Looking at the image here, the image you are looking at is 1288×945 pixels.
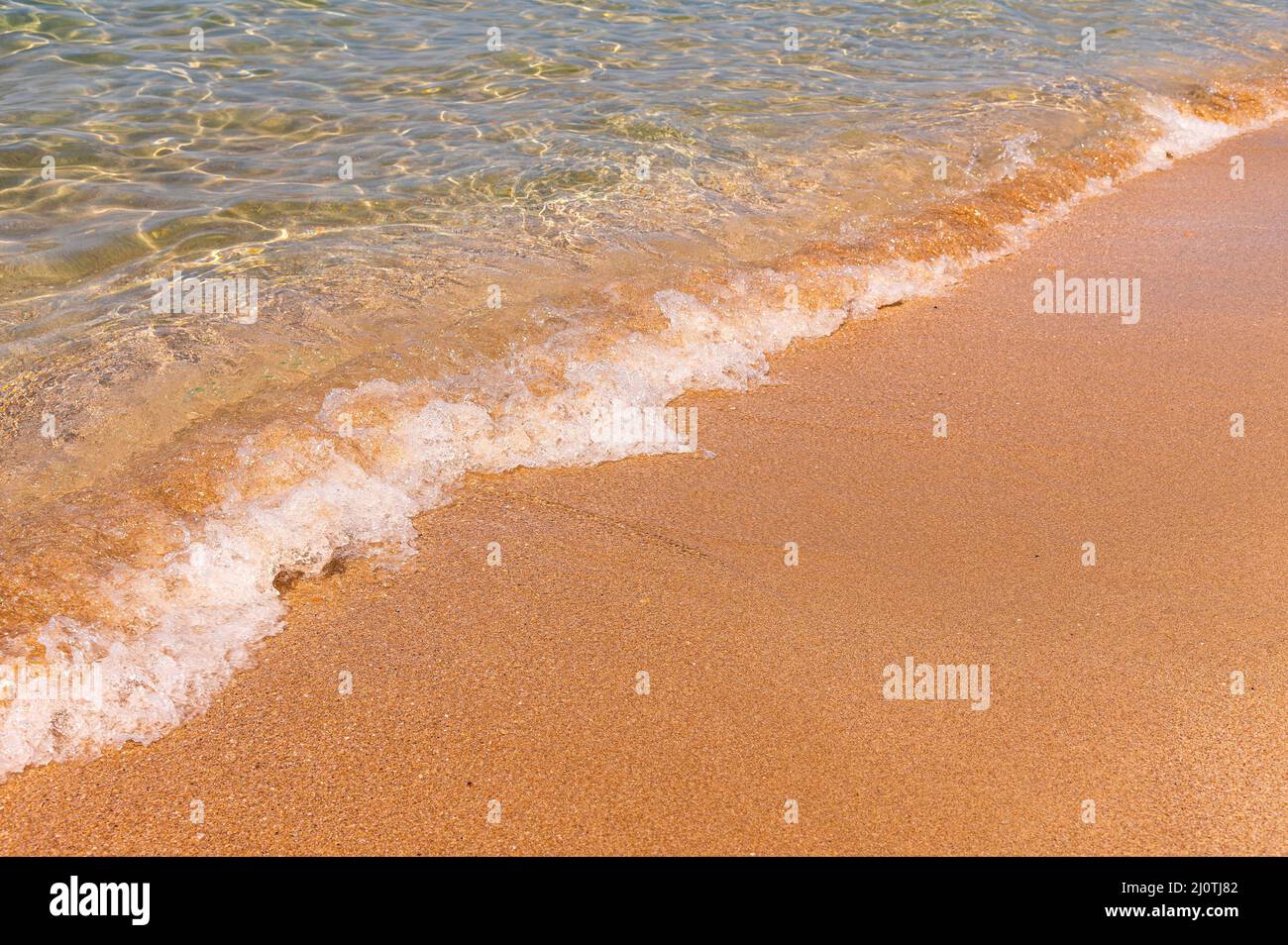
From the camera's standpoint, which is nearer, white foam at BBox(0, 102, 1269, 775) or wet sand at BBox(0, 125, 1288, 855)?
wet sand at BBox(0, 125, 1288, 855)

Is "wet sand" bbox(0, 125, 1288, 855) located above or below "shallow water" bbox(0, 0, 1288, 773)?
below

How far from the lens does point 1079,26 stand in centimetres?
981

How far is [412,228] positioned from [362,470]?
2.18 metres

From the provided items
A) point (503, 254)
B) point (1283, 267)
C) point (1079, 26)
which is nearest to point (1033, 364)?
point (1283, 267)

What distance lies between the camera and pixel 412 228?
5.58 metres

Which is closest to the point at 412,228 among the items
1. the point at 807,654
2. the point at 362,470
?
the point at 362,470

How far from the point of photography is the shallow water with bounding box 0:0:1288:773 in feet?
11.3

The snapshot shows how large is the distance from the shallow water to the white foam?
1 centimetres

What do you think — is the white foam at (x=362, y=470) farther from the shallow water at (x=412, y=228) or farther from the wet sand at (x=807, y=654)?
the wet sand at (x=807, y=654)

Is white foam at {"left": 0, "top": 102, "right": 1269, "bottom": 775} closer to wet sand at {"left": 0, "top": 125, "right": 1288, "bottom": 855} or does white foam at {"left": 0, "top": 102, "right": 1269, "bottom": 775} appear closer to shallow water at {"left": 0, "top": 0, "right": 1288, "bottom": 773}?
shallow water at {"left": 0, "top": 0, "right": 1288, "bottom": 773}

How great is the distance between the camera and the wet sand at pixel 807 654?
254 centimetres

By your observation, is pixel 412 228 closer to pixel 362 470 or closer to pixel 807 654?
pixel 362 470

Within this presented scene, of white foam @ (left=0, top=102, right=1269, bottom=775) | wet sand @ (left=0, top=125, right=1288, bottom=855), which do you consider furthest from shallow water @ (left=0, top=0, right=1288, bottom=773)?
wet sand @ (left=0, top=125, right=1288, bottom=855)

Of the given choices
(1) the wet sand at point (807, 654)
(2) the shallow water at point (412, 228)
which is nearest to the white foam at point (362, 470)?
(2) the shallow water at point (412, 228)
